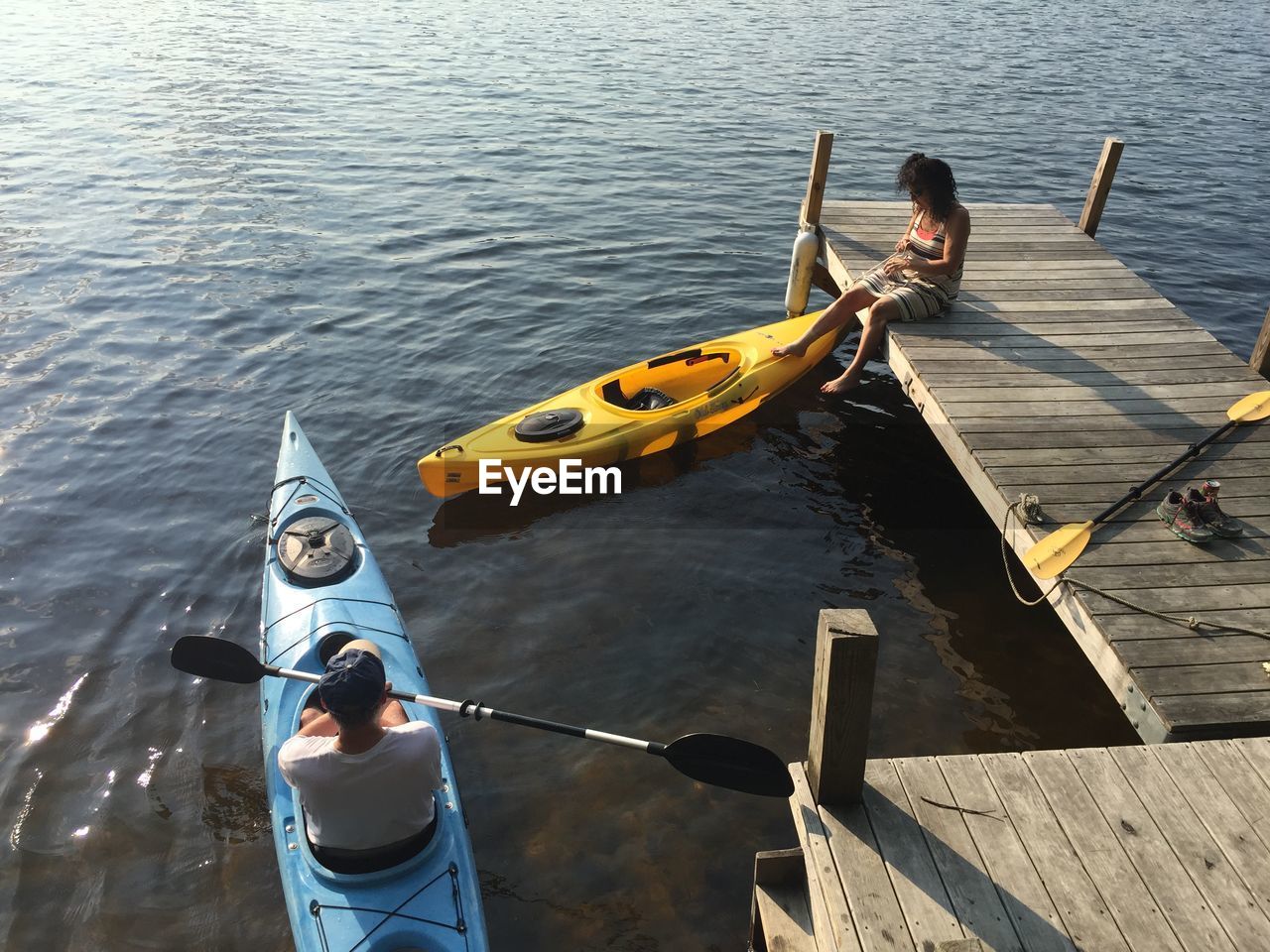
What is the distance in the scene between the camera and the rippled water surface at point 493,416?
505cm

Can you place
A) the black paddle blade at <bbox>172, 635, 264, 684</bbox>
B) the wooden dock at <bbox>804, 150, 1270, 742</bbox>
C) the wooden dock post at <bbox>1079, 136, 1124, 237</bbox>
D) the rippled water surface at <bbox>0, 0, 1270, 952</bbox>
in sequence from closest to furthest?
the wooden dock at <bbox>804, 150, 1270, 742</bbox>, the black paddle blade at <bbox>172, 635, 264, 684</bbox>, the rippled water surface at <bbox>0, 0, 1270, 952</bbox>, the wooden dock post at <bbox>1079, 136, 1124, 237</bbox>

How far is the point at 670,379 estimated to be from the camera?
27.7ft

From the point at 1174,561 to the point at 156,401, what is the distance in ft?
28.1

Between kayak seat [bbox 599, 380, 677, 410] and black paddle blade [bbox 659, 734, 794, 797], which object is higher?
black paddle blade [bbox 659, 734, 794, 797]

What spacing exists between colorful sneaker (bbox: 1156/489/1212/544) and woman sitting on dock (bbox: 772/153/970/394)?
8.62ft

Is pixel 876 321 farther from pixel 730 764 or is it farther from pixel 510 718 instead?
pixel 510 718

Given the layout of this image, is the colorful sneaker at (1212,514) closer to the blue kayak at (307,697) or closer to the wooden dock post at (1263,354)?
the wooden dock post at (1263,354)

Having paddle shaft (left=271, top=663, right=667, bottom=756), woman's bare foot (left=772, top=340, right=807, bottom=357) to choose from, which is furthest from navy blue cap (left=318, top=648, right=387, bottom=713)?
woman's bare foot (left=772, top=340, right=807, bottom=357)

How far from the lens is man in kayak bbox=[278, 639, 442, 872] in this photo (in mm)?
3359

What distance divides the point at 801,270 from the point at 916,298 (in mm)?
2387

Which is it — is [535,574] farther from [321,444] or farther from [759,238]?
[759,238]

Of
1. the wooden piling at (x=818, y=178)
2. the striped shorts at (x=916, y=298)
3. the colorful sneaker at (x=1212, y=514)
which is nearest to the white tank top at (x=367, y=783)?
the colorful sneaker at (x=1212, y=514)

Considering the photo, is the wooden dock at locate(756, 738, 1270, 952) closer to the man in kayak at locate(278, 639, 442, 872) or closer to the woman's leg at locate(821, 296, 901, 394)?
the man in kayak at locate(278, 639, 442, 872)

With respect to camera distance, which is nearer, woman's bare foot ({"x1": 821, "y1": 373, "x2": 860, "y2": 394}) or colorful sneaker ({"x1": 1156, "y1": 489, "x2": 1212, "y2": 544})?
colorful sneaker ({"x1": 1156, "y1": 489, "x2": 1212, "y2": 544})
